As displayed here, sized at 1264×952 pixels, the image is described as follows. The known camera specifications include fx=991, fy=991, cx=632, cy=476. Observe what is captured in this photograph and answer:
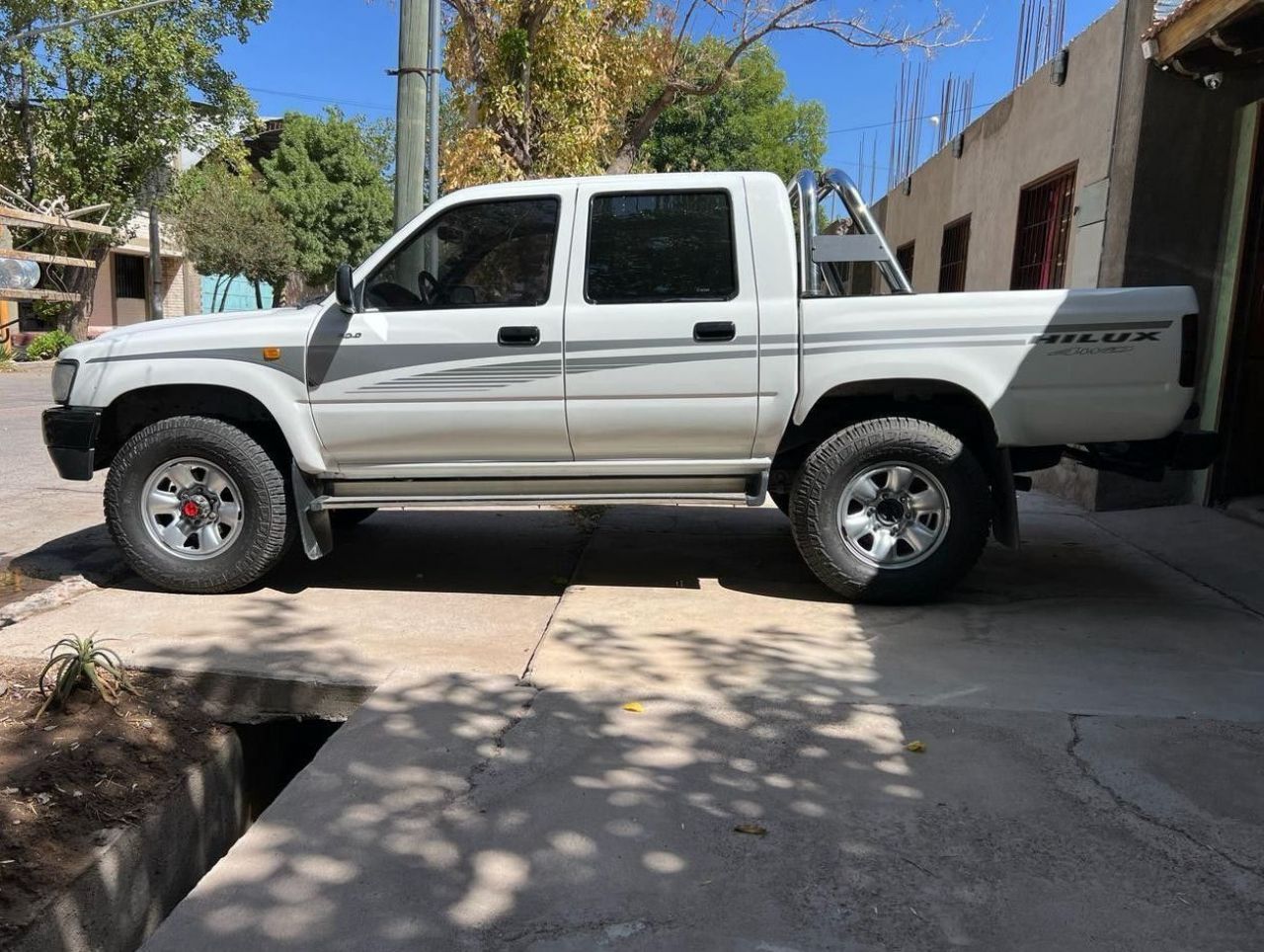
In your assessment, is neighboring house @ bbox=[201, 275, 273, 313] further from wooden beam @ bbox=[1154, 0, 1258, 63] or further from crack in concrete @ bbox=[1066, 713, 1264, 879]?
crack in concrete @ bbox=[1066, 713, 1264, 879]

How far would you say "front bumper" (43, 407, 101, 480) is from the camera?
505 cm

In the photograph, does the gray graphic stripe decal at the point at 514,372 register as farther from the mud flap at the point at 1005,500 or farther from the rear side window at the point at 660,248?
the mud flap at the point at 1005,500

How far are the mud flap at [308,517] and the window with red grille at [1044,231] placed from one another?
685 cm

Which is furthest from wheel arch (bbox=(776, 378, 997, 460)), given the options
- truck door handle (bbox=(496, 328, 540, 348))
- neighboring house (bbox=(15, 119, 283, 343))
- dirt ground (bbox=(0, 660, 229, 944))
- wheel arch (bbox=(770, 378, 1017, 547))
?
neighboring house (bbox=(15, 119, 283, 343))

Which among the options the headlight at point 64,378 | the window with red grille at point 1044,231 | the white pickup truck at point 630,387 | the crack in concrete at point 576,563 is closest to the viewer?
the crack in concrete at point 576,563

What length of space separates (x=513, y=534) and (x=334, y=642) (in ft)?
7.79

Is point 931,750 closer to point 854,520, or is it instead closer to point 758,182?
point 854,520

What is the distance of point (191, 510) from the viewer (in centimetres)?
Answer: 516

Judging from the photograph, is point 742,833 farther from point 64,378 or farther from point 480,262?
point 64,378

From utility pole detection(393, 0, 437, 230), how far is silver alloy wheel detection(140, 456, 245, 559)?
2632 millimetres

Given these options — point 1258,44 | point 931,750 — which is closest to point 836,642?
point 931,750

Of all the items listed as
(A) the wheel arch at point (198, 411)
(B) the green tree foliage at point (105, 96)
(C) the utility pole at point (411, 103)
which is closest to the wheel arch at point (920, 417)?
(A) the wheel arch at point (198, 411)

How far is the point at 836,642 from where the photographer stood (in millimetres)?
4523

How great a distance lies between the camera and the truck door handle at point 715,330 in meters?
4.80
